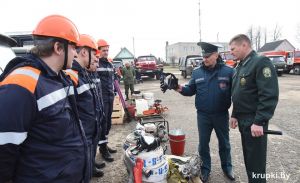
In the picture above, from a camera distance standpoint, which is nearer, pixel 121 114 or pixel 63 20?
pixel 63 20

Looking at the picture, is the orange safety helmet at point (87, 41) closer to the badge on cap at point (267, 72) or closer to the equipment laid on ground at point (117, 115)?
the badge on cap at point (267, 72)

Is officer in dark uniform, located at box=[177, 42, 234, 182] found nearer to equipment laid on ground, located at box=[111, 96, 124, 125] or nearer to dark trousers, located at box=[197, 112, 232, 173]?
dark trousers, located at box=[197, 112, 232, 173]

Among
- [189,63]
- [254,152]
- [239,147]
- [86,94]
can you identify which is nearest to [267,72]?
[254,152]

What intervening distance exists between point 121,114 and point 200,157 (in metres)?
3.93

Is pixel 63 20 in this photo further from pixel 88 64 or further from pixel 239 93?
pixel 239 93

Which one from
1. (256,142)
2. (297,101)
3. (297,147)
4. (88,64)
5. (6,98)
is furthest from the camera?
(297,101)

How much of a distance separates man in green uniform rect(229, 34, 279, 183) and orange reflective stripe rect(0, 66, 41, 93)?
2322 mm

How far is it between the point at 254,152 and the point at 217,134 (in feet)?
3.00

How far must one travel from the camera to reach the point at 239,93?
313cm

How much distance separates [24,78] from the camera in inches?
60.8

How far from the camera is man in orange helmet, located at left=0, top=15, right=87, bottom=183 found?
1498 mm

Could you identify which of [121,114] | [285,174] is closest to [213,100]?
[285,174]

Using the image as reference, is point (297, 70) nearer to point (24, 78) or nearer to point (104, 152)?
point (104, 152)

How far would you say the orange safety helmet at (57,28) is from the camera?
72.1 inches
